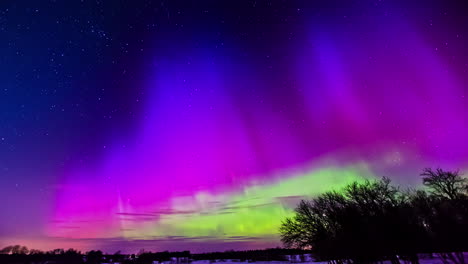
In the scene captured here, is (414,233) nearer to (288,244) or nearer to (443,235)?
(443,235)

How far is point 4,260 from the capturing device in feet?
602

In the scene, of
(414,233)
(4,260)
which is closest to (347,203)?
(414,233)

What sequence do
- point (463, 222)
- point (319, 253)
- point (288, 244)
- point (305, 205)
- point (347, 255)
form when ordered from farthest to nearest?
point (305, 205)
point (288, 244)
point (319, 253)
point (347, 255)
point (463, 222)

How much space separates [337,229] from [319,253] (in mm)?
6542

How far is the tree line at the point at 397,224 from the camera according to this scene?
37300 mm

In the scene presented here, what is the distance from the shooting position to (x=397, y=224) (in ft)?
128

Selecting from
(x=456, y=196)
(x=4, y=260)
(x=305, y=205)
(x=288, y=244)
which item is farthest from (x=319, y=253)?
(x=4, y=260)

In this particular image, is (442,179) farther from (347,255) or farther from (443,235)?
(347,255)

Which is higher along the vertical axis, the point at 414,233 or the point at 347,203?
the point at 347,203

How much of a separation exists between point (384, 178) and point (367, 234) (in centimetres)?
803

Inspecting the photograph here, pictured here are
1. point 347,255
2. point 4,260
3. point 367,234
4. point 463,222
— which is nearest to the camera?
point 463,222

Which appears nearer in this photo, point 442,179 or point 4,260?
point 442,179

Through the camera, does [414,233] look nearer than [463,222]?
No

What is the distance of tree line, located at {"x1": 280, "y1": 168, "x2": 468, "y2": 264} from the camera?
1469 inches
